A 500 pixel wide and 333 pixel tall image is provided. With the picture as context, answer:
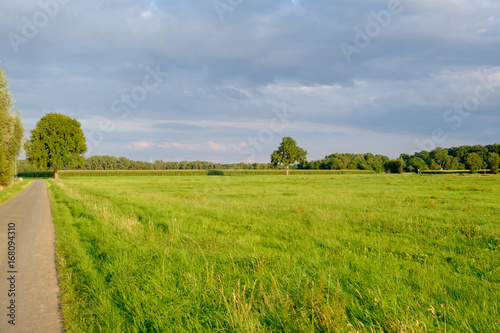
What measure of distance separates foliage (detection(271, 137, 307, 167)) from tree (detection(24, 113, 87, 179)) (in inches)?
2624

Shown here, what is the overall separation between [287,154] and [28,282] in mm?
111233

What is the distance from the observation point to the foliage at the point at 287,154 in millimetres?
115200

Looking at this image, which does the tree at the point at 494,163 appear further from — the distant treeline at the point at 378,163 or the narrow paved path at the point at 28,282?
the narrow paved path at the point at 28,282

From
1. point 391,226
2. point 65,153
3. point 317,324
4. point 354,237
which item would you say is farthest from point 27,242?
point 65,153

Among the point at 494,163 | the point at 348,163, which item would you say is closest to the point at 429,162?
the point at 348,163

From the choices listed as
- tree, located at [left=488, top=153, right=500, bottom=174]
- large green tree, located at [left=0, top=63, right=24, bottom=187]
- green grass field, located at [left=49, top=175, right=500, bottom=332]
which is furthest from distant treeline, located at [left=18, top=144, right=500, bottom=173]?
green grass field, located at [left=49, top=175, right=500, bottom=332]

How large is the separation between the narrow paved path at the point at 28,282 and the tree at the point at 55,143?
222 ft

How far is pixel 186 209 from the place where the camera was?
1667 centimetres

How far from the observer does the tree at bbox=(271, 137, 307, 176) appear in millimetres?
115188

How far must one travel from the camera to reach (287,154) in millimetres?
115688

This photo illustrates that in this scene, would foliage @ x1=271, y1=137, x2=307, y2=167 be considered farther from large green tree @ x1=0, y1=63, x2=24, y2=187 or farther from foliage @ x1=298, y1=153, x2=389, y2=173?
large green tree @ x1=0, y1=63, x2=24, y2=187

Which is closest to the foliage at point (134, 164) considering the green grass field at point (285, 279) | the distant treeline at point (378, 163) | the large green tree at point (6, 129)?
the distant treeline at point (378, 163)

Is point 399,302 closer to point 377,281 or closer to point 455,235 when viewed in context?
point 377,281

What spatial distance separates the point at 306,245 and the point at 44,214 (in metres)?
15.4
